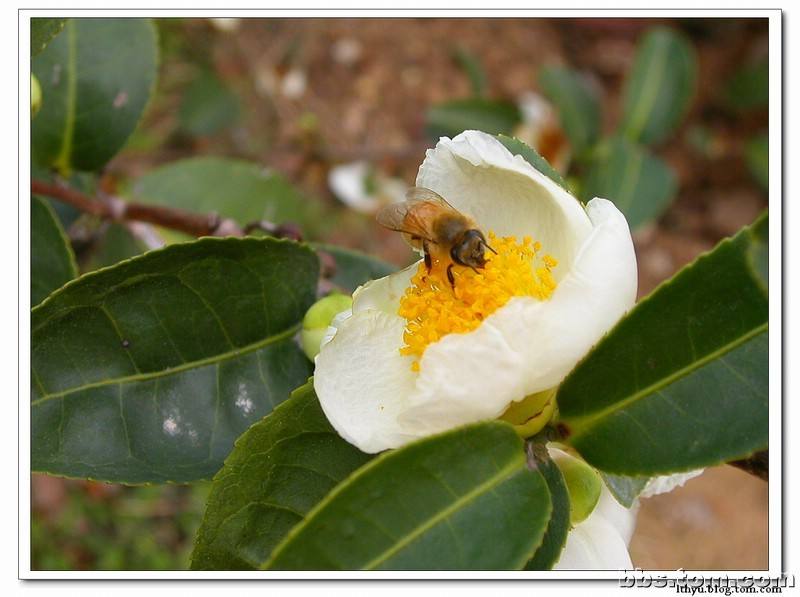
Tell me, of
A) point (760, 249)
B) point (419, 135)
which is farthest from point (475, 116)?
point (760, 249)

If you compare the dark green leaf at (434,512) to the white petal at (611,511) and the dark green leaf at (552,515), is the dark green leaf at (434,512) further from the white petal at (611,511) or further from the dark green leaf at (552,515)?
the white petal at (611,511)

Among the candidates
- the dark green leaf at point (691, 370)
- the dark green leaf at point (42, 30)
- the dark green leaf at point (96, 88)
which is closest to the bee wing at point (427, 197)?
the dark green leaf at point (691, 370)

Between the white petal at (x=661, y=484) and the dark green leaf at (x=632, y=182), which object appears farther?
the dark green leaf at (x=632, y=182)

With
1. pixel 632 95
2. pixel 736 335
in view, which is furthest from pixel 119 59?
pixel 632 95

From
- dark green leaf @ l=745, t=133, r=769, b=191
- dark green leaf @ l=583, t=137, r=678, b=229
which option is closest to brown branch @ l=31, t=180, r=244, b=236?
dark green leaf @ l=583, t=137, r=678, b=229

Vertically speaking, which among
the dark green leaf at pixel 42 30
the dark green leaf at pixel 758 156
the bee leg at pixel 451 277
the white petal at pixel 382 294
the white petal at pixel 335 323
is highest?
the dark green leaf at pixel 42 30
